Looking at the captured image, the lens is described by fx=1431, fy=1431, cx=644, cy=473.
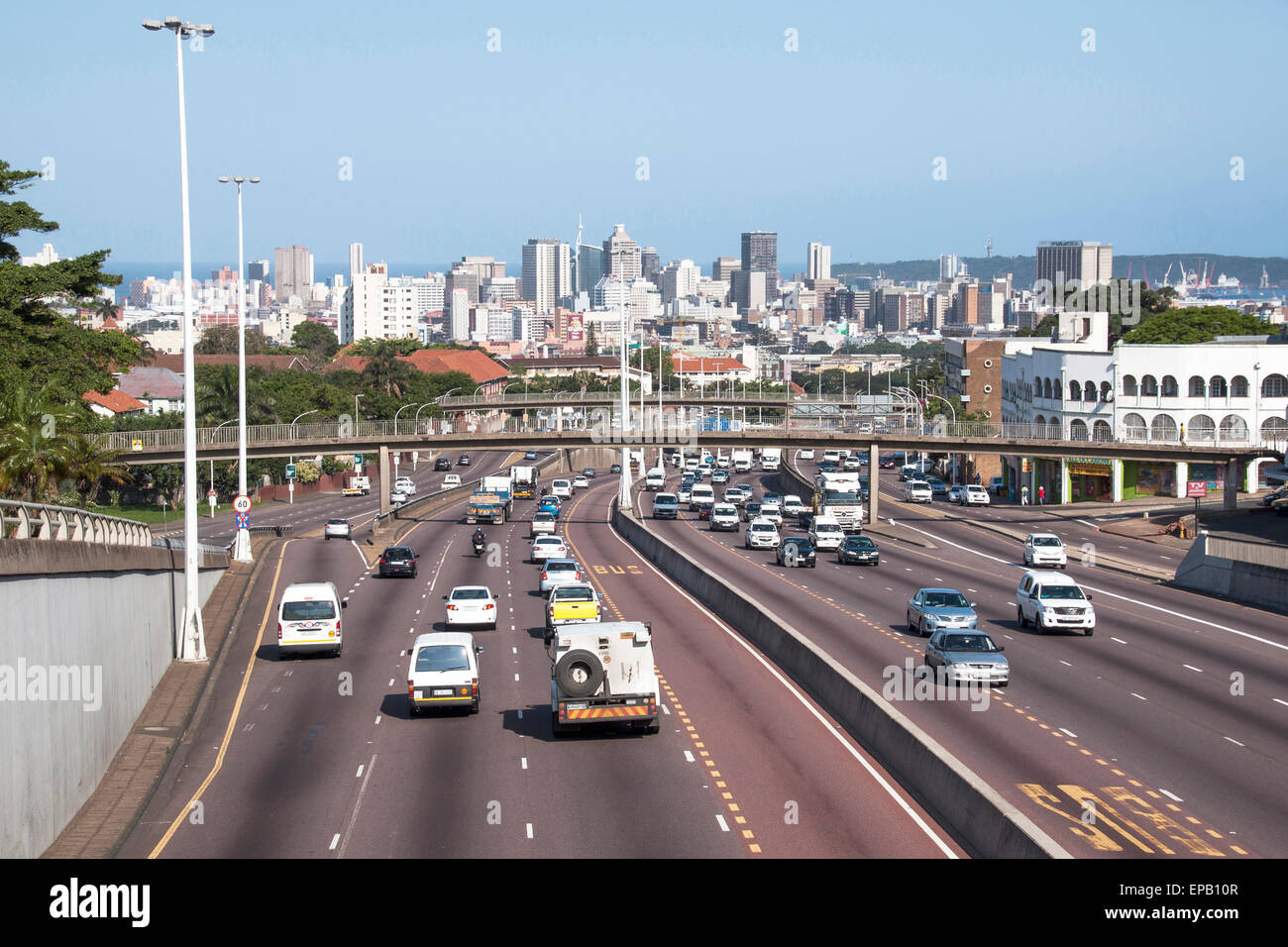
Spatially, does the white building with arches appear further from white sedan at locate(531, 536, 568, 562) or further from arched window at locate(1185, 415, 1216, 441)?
white sedan at locate(531, 536, 568, 562)

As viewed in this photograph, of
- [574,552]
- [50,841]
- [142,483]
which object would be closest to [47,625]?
[50,841]

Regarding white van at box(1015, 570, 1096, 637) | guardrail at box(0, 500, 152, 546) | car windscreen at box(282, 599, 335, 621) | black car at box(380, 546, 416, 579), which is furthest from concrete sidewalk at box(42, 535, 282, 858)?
white van at box(1015, 570, 1096, 637)

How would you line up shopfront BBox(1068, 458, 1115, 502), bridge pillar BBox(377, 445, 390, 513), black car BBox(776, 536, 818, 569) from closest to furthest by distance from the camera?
black car BBox(776, 536, 818, 569), bridge pillar BBox(377, 445, 390, 513), shopfront BBox(1068, 458, 1115, 502)

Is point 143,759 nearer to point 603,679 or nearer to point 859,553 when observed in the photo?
point 603,679

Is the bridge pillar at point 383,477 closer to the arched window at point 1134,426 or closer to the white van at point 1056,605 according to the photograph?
the arched window at point 1134,426

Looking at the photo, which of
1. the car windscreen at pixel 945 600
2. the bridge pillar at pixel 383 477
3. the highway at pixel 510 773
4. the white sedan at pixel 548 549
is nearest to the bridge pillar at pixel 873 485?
the bridge pillar at pixel 383 477

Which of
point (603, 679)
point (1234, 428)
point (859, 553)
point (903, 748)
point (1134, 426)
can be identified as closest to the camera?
point (903, 748)

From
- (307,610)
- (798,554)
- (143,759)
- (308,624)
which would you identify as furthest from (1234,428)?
(143,759)
